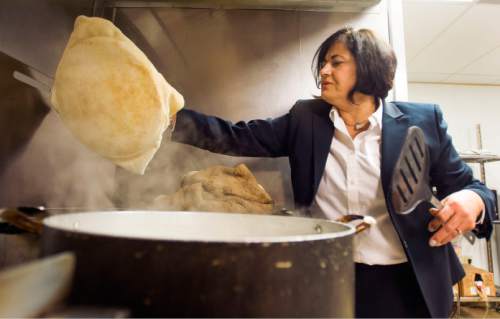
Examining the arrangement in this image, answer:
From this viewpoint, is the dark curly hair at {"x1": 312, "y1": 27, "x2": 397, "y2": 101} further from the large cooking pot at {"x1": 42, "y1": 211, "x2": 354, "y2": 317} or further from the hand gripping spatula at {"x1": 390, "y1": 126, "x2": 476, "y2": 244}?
the large cooking pot at {"x1": 42, "y1": 211, "x2": 354, "y2": 317}

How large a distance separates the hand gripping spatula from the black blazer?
0.17 m

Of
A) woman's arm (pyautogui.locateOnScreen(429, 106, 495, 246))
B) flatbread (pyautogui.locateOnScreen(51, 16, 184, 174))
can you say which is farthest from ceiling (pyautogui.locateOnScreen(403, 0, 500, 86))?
flatbread (pyautogui.locateOnScreen(51, 16, 184, 174))

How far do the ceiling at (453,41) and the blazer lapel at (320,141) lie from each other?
1611mm

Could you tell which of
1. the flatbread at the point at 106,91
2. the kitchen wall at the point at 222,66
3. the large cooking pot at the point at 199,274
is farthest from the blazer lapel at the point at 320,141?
the large cooking pot at the point at 199,274

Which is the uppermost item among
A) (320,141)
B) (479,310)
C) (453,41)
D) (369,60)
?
(453,41)

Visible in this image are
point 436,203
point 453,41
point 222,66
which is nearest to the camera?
point 436,203

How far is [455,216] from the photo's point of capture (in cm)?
75

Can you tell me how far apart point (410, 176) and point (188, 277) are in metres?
0.53

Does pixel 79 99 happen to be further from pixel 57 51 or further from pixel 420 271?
pixel 420 271

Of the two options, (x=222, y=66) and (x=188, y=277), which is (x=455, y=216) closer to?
(x=188, y=277)

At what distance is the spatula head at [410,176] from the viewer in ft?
2.13

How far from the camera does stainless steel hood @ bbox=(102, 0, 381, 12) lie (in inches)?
47.3

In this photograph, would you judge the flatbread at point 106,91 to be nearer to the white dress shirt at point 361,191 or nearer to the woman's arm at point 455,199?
the white dress shirt at point 361,191

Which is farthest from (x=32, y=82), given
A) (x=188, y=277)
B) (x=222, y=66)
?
(x=188, y=277)
